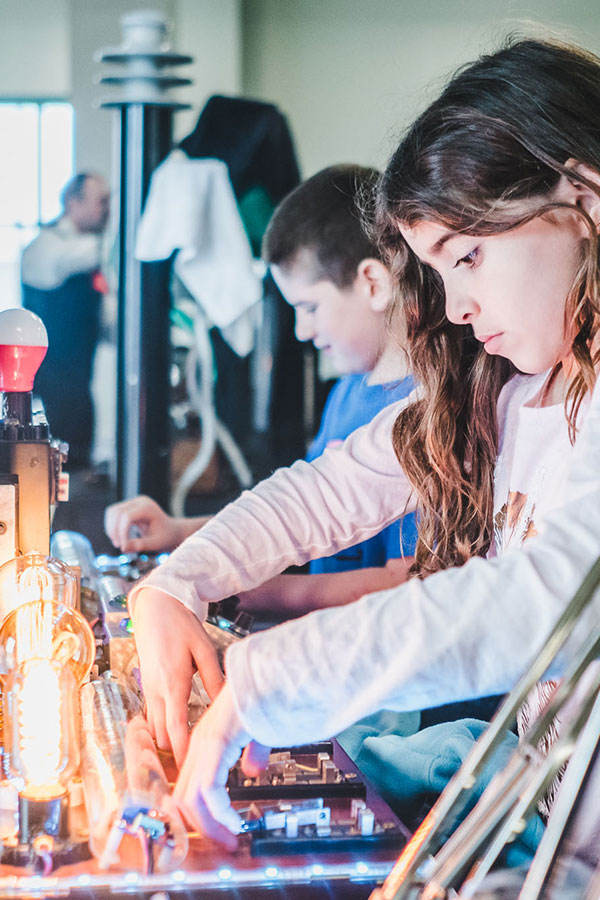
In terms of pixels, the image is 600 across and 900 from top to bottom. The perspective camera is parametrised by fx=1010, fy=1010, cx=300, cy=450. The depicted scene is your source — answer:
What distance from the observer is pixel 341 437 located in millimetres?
1991

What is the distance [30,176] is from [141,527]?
2.46 m

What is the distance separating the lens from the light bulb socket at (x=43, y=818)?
2.19 feet

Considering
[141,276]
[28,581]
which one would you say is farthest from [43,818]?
[141,276]

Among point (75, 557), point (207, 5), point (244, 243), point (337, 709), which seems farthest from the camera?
point (207, 5)

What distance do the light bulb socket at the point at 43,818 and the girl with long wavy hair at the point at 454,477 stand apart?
9cm

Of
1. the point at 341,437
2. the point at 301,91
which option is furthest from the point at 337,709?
the point at 301,91

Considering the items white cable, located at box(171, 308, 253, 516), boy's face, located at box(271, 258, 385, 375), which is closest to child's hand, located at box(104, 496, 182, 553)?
boy's face, located at box(271, 258, 385, 375)

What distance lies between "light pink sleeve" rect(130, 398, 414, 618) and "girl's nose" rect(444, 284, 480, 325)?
0.90 ft

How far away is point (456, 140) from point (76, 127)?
3147 millimetres

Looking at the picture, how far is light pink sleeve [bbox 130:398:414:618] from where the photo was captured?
3.32ft

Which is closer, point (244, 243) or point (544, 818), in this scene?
point (544, 818)

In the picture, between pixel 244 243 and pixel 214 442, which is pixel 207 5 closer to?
pixel 244 243

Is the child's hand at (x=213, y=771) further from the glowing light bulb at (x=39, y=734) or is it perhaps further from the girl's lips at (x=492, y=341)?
the girl's lips at (x=492, y=341)

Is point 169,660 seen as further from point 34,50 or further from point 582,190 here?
point 34,50
